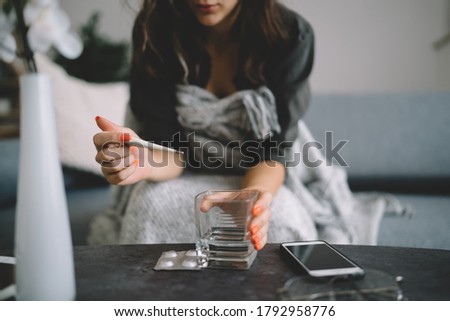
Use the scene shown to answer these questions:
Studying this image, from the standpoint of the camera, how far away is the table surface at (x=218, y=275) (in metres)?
0.41

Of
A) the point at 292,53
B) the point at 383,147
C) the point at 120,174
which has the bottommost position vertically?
the point at 383,147

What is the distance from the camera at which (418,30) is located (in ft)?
4.76

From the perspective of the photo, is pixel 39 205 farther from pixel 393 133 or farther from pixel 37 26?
pixel 393 133

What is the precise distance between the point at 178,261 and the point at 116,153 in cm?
17

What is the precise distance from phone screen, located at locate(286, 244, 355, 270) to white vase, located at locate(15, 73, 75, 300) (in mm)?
268

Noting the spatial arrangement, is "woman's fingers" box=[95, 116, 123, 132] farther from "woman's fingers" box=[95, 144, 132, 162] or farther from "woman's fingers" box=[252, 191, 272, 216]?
"woman's fingers" box=[252, 191, 272, 216]

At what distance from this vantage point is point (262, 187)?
724 millimetres

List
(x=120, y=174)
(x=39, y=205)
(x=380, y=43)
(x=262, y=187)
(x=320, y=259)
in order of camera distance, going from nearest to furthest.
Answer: (x=39, y=205), (x=320, y=259), (x=120, y=174), (x=262, y=187), (x=380, y=43)

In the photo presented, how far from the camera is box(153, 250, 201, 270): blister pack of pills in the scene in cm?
47

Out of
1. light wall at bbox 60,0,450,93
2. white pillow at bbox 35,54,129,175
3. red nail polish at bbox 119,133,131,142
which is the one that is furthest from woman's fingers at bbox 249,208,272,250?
light wall at bbox 60,0,450,93

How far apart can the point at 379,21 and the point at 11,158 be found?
1340mm

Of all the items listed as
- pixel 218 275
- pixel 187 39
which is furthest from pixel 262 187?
pixel 187 39

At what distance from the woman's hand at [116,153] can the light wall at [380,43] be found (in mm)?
1017

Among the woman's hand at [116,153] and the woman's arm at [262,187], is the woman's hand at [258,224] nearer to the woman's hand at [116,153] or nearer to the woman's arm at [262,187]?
the woman's arm at [262,187]
